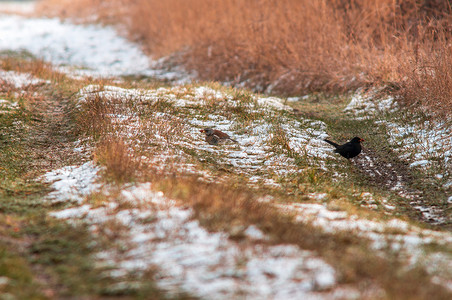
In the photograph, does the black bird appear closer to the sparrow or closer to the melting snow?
the sparrow

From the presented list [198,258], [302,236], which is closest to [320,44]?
[302,236]

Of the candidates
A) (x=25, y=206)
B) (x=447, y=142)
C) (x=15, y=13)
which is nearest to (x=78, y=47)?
(x=15, y=13)

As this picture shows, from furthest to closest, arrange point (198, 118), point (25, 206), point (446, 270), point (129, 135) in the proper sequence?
point (198, 118), point (129, 135), point (25, 206), point (446, 270)

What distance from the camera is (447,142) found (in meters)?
6.04

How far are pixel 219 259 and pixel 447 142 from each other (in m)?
4.82

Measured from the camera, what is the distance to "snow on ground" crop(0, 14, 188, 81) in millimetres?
14570

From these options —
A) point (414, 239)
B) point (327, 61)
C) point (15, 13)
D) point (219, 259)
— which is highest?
point (15, 13)

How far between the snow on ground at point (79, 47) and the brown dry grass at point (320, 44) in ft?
5.77

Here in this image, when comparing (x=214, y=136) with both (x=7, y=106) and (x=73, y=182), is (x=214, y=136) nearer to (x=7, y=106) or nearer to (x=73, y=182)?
(x=73, y=182)

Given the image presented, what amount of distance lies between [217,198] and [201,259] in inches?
36.9

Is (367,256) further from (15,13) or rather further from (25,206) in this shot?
(15,13)

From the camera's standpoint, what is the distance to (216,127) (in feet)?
23.2

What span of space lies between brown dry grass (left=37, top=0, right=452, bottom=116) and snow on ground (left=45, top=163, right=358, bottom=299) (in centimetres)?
520

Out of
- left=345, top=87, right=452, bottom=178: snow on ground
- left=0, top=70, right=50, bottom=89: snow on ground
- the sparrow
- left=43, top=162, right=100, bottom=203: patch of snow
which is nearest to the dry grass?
left=43, top=162, right=100, bottom=203: patch of snow
